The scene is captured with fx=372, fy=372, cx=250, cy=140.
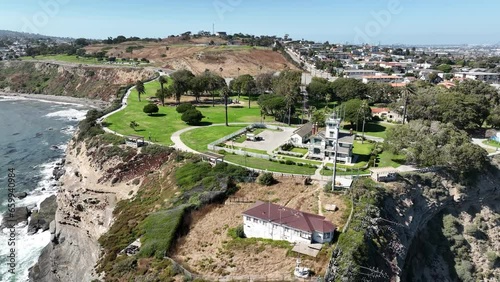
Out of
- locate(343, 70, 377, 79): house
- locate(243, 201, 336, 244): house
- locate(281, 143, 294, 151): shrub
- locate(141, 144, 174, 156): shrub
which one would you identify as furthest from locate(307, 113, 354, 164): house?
locate(343, 70, 377, 79): house

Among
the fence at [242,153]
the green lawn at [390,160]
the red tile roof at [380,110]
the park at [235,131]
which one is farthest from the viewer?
the red tile roof at [380,110]

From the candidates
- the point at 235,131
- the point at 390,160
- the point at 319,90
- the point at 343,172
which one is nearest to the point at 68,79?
the point at 319,90

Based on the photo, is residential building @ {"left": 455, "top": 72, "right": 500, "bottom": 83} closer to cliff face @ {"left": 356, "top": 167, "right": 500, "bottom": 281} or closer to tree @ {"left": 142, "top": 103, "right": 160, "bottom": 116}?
cliff face @ {"left": 356, "top": 167, "right": 500, "bottom": 281}

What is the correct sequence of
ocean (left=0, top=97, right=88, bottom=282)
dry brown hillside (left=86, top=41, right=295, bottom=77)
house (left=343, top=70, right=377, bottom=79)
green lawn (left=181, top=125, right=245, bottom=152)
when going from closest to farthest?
1. ocean (left=0, top=97, right=88, bottom=282)
2. green lawn (left=181, top=125, right=245, bottom=152)
3. dry brown hillside (left=86, top=41, right=295, bottom=77)
4. house (left=343, top=70, right=377, bottom=79)

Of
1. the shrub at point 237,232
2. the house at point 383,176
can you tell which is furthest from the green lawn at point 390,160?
the shrub at point 237,232

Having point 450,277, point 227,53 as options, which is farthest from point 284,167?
point 227,53

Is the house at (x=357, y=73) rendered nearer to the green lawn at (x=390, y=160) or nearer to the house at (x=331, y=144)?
the green lawn at (x=390, y=160)

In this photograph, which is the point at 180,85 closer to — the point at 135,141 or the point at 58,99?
the point at 135,141
